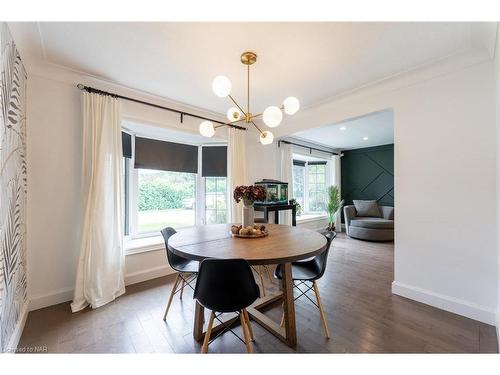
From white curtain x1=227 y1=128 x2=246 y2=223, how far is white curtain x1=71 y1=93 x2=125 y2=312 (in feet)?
5.03

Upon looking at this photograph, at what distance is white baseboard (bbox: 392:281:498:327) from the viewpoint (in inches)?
68.2

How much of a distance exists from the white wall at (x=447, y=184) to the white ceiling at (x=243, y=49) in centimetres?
27

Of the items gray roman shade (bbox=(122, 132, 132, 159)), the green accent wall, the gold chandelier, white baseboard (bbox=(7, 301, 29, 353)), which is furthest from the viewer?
the green accent wall

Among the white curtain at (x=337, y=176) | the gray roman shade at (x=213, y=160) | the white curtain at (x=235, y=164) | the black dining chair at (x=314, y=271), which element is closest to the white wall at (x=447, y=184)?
the black dining chair at (x=314, y=271)

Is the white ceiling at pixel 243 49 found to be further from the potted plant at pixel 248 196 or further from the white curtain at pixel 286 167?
the white curtain at pixel 286 167

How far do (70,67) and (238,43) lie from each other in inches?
68.3

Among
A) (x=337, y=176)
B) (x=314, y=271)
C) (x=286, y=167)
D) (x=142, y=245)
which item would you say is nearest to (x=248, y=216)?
(x=314, y=271)

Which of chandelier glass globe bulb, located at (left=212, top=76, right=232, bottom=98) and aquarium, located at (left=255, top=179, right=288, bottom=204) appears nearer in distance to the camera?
chandelier glass globe bulb, located at (left=212, top=76, right=232, bottom=98)

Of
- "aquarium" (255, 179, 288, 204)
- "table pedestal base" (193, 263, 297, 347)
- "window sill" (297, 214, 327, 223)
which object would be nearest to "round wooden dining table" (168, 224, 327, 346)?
"table pedestal base" (193, 263, 297, 347)

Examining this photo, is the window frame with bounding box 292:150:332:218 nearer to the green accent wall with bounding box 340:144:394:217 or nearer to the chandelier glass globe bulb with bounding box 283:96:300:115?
the green accent wall with bounding box 340:144:394:217

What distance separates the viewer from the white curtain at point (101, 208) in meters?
2.05

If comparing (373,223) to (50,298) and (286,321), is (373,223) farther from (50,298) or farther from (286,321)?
(50,298)
